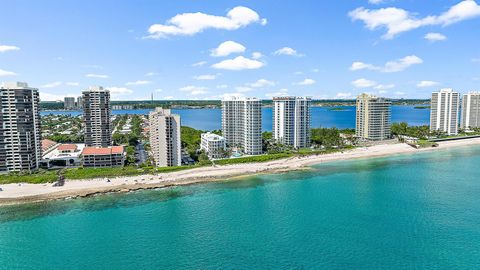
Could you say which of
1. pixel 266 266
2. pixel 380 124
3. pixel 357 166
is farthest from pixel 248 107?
pixel 266 266

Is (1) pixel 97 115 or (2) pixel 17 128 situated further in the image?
(1) pixel 97 115

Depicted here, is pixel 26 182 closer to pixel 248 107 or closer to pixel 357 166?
pixel 248 107

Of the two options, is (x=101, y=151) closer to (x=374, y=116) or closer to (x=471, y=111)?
(x=374, y=116)

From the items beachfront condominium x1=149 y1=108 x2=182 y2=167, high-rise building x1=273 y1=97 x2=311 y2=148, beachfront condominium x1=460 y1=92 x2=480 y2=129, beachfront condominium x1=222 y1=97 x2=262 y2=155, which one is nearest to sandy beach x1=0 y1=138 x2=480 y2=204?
beachfront condominium x1=149 y1=108 x2=182 y2=167

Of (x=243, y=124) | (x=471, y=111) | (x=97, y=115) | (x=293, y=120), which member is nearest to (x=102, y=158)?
(x=97, y=115)

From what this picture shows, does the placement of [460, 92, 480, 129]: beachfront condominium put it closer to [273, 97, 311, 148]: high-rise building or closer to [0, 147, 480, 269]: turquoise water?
[273, 97, 311, 148]: high-rise building

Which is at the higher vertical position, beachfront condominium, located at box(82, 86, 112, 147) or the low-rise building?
beachfront condominium, located at box(82, 86, 112, 147)
